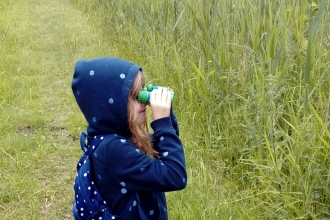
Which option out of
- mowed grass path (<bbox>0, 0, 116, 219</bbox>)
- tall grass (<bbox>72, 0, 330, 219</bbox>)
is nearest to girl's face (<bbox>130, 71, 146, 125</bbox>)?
tall grass (<bbox>72, 0, 330, 219</bbox>)

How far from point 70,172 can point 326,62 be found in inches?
68.5

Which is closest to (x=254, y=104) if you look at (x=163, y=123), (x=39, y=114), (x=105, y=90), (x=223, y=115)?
(x=223, y=115)

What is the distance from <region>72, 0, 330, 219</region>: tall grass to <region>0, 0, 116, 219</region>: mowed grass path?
84 cm

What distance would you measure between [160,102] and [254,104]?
1.19 metres

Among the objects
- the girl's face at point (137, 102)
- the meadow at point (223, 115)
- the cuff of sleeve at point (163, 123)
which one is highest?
A: the girl's face at point (137, 102)

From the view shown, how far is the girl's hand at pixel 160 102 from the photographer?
178 centimetres

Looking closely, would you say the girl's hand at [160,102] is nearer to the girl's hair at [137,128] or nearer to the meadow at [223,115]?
the girl's hair at [137,128]

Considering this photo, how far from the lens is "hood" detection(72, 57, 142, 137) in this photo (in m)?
1.77

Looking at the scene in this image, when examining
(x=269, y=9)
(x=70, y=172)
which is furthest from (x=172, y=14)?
(x=70, y=172)

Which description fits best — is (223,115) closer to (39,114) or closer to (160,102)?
(160,102)

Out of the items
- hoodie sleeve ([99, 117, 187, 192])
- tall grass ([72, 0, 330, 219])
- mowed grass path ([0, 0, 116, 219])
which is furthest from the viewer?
mowed grass path ([0, 0, 116, 219])

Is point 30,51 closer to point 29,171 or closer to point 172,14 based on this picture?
point 172,14

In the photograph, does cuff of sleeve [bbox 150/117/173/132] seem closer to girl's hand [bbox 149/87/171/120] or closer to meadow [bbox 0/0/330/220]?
girl's hand [bbox 149/87/171/120]

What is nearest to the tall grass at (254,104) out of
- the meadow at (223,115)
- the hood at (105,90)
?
the meadow at (223,115)
